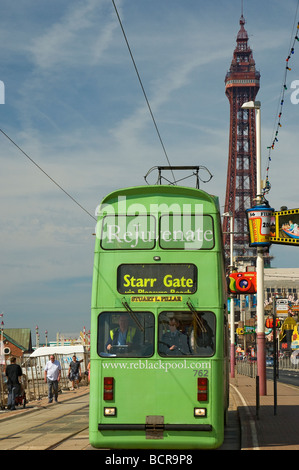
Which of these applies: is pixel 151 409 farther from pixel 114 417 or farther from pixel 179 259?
pixel 179 259

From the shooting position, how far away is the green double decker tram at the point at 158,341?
11.6 meters

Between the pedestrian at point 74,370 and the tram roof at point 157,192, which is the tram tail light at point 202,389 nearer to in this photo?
the tram roof at point 157,192

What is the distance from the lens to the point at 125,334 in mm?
11930

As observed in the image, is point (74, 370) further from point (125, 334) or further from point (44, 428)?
point (125, 334)

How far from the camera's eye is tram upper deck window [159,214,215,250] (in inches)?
474

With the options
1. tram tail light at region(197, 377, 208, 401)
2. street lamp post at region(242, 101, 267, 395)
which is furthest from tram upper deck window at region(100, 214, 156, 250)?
street lamp post at region(242, 101, 267, 395)

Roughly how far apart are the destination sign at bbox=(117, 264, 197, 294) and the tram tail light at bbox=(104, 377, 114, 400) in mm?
1354

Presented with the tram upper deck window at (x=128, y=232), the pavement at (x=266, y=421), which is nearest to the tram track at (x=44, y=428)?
the pavement at (x=266, y=421)

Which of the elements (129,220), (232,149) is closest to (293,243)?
(129,220)

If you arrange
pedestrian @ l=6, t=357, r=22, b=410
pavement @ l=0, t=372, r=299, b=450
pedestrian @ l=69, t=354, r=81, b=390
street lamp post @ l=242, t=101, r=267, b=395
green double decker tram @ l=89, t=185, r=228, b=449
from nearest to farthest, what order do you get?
green double decker tram @ l=89, t=185, r=228, b=449
pavement @ l=0, t=372, r=299, b=450
pedestrian @ l=6, t=357, r=22, b=410
street lamp post @ l=242, t=101, r=267, b=395
pedestrian @ l=69, t=354, r=81, b=390

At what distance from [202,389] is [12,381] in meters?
12.6

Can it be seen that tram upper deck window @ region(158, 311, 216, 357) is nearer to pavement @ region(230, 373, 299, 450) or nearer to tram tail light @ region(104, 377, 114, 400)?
tram tail light @ region(104, 377, 114, 400)

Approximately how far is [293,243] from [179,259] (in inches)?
487
